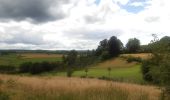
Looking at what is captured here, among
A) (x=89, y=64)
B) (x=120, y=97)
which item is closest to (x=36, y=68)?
(x=89, y=64)

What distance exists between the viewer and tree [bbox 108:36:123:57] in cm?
11338

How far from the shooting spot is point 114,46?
114250 millimetres

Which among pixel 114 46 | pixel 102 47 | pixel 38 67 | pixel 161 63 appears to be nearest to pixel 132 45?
pixel 114 46

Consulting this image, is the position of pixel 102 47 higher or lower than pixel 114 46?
lower

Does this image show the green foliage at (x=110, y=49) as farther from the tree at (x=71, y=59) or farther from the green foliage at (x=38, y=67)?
the green foliage at (x=38, y=67)

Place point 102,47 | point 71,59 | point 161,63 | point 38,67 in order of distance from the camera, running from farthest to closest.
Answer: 1. point 102,47
2. point 71,59
3. point 38,67
4. point 161,63

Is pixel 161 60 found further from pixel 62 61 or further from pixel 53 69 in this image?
pixel 62 61

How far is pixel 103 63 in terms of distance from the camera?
108 meters

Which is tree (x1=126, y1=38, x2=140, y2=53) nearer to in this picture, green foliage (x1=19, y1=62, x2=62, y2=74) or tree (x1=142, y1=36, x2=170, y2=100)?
green foliage (x1=19, y1=62, x2=62, y2=74)

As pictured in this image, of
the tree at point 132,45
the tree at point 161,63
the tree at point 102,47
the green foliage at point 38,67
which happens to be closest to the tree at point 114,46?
the tree at point 102,47

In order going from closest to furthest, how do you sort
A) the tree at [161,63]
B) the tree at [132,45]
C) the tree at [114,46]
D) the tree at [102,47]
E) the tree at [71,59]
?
1. the tree at [161,63]
2. the tree at [71,59]
3. the tree at [114,46]
4. the tree at [132,45]
5. the tree at [102,47]

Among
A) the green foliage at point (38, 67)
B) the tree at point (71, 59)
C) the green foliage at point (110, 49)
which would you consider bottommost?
the green foliage at point (38, 67)

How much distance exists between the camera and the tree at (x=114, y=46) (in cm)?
11338

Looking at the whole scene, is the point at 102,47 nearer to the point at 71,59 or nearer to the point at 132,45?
the point at 132,45
